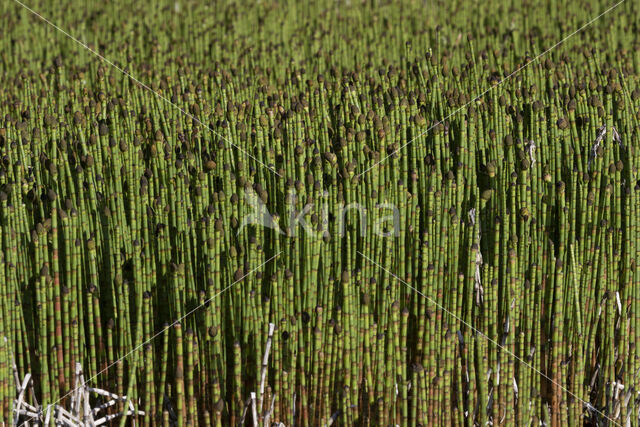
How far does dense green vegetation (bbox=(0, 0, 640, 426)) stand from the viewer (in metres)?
2.12

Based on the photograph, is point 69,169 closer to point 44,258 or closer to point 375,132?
point 44,258

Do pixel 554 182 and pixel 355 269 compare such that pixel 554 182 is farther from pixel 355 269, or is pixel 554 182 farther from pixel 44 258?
pixel 44 258

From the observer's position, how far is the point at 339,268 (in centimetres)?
220

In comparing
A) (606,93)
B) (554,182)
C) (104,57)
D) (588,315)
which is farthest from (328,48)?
(588,315)

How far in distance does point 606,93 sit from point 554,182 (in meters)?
0.59

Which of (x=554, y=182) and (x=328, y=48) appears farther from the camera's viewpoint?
(x=328, y=48)

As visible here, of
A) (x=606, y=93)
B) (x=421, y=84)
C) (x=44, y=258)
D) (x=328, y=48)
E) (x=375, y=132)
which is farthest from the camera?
(x=328, y=48)

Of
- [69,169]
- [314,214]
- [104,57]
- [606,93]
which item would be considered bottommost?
[314,214]

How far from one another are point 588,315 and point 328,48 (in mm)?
2871

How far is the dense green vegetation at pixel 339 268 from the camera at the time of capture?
6.95ft

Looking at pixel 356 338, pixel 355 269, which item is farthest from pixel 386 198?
pixel 356 338

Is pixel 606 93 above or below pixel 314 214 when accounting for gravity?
above

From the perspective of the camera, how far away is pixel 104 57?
4371mm

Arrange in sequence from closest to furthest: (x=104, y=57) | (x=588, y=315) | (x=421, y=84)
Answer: (x=588, y=315) < (x=421, y=84) < (x=104, y=57)
